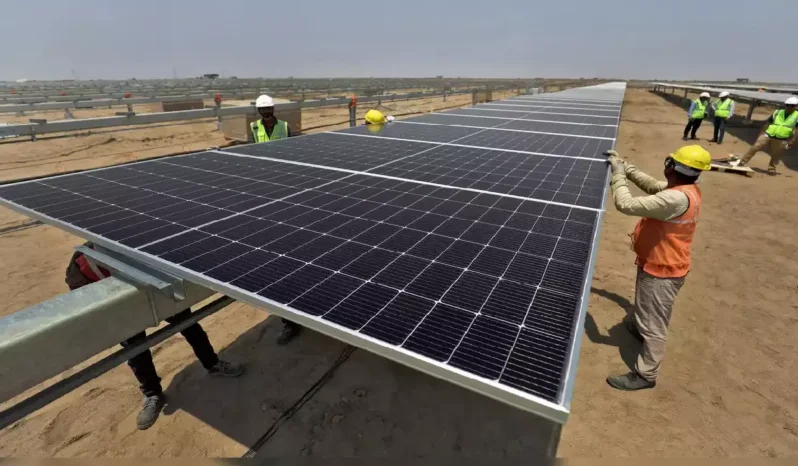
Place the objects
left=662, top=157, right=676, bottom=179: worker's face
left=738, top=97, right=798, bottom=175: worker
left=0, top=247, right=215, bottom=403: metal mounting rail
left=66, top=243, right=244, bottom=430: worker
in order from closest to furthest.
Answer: left=0, top=247, right=215, bottom=403: metal mounting rail
left=66, top=243, right=244, bottom=430: worker
left=662, top=157, right=676, bottom=179: worker's face
left=738, top=97, right=798, bottom=175: worker

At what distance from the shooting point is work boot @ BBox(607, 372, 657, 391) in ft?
17.0

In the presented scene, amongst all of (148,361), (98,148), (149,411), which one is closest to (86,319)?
(148,361)

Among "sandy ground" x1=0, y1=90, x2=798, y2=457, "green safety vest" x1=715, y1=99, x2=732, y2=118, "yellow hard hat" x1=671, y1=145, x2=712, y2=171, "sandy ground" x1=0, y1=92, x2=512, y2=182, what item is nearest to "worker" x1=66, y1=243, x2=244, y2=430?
"sandy ground" x1=0, y1=90, x2=798, y2=457

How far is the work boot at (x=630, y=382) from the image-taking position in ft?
17.0

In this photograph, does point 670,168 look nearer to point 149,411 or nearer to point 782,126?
point 149,411

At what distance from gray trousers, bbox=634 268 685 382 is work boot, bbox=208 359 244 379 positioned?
5.36 m

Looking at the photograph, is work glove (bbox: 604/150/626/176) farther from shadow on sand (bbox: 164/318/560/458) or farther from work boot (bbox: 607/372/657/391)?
shadow on sand (bbox: 164/318/560/458)

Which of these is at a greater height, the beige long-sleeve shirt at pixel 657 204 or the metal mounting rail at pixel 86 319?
the beige long-sleeve shirt at pixel 657 204

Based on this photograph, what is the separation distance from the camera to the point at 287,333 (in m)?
6.16

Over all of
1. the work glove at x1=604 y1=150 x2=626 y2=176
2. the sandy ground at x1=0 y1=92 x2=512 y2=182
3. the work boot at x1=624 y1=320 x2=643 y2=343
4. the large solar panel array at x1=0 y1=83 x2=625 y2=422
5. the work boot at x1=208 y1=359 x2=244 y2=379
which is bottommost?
the work boot at x1=208 y1=359 x2=244 y2=379

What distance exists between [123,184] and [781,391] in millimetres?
8892

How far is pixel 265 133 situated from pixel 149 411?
6152mm

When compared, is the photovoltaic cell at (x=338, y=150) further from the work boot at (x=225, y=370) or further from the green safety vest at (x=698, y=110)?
the green safety vest at (x=698, y=110)

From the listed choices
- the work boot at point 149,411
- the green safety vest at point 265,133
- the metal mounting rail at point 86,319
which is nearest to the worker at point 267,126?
the green safety vest at point 265,133
